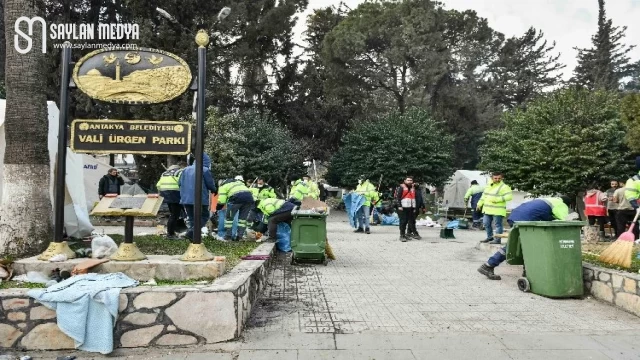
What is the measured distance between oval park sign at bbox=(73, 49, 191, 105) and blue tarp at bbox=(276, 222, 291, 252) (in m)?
5.21

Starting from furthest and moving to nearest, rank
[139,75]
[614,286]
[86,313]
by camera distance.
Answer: [614,286] < [139,75] < [86,313]

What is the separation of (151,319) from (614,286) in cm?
556

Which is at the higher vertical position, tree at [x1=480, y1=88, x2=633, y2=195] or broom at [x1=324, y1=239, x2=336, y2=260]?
tree at [x1=480, y1=88, x2=633, y2=195]

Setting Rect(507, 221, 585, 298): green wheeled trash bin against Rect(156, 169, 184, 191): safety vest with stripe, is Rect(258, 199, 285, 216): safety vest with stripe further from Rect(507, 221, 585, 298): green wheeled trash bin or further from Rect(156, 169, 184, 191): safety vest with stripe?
Rect(507, 221, 585, 298): green wheeled trash bin

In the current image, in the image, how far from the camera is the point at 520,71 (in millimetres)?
50938

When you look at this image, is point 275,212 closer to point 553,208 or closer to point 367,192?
point 553,208

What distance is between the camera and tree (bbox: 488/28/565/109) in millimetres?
49509

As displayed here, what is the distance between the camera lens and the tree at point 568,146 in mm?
18172

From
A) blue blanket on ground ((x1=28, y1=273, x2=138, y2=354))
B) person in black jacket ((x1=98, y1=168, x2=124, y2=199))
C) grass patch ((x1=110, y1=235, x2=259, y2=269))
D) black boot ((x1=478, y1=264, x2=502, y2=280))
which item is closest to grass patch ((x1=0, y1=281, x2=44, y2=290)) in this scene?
blue blanket on ground ((x1=28, y1=273, x2=138, y2=354))

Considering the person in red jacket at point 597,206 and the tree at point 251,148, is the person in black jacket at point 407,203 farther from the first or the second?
the tree at point 251,148

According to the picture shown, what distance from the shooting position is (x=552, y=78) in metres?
52.0

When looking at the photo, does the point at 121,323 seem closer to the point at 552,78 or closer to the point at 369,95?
the point at 369,95

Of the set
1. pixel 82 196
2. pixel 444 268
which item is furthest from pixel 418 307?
pixel 82 196

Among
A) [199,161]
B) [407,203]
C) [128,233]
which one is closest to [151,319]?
[128,233]
